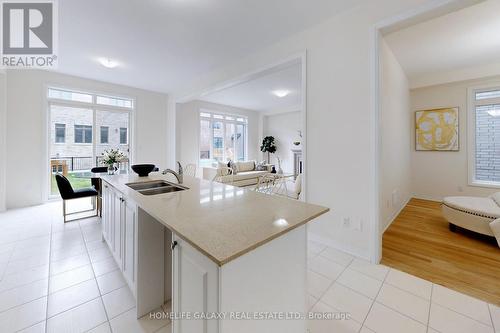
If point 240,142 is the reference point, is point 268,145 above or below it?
below

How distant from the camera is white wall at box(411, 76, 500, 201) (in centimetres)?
423

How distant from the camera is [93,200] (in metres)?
4.01

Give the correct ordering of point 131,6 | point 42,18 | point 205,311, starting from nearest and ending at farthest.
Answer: point 205,311 → point 131,6 → point 42,18

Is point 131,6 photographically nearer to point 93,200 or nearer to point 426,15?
point 426,15

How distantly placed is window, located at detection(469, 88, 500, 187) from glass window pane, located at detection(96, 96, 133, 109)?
317 inches

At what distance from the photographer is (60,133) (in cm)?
465

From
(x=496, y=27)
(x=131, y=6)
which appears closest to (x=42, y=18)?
(x=131, y=6)

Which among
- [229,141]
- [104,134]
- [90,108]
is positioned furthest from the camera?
[229,141]

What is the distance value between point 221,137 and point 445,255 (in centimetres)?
690

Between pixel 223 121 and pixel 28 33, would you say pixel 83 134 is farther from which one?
pixel 223 121

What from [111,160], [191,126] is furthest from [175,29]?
[191,126]

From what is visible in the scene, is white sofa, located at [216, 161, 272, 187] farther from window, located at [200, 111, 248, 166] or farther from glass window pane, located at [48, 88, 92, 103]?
glass window pane, located at [48, 88, 92, 103]

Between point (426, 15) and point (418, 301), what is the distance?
8.27ft

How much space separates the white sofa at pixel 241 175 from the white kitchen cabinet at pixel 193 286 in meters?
4.73
